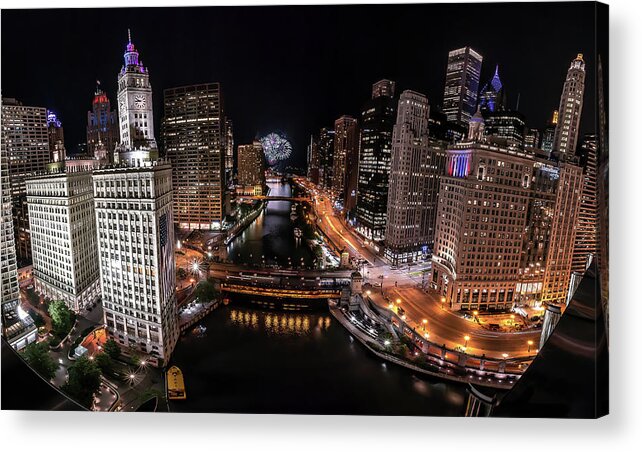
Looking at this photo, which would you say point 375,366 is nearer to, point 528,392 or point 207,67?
point 528,392

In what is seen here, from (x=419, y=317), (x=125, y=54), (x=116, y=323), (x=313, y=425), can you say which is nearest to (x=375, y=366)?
(x=419, y=317)

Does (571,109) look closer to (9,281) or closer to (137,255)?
(137,255)

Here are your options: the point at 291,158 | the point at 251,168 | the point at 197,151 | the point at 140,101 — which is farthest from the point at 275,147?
the point at 140,101

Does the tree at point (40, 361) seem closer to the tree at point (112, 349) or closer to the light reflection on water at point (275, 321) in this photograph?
the tree at point (112, 349)

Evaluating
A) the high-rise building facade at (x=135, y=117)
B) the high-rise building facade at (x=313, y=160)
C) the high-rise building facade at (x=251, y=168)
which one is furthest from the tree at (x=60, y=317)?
the high-rise building facade at (x=313, y=160)

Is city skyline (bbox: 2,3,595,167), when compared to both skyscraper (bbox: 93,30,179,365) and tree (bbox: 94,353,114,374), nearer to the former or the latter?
skyscraper (bbox: 93,30,179,365)

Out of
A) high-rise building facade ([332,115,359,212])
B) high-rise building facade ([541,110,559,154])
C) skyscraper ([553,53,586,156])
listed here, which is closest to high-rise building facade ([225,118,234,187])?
high-rise building facade ([332,115,359,212])
